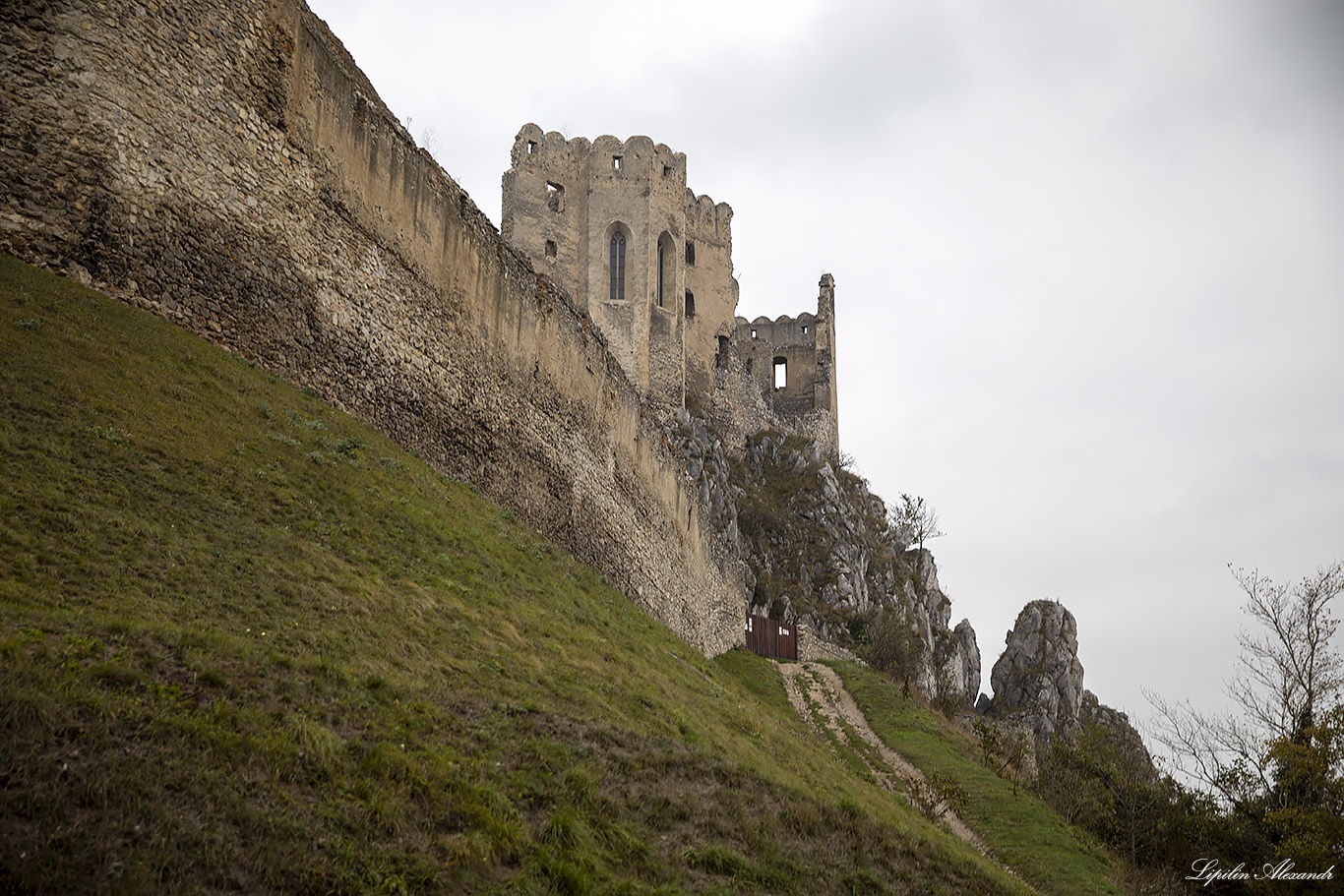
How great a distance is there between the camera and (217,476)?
32.9 feet

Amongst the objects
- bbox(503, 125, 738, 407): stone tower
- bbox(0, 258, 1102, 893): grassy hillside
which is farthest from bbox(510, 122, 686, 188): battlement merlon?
bbox(0, 258, 1102, 893): grassy hillside

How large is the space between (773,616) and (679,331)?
54.5ft

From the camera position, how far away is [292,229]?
1448cm

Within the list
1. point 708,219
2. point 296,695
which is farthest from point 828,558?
point 296,695

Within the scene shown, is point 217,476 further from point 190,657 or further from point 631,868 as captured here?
point 631,868

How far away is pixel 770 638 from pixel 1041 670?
18.7 metres

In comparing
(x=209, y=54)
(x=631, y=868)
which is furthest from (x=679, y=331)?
(x=631, y=868)

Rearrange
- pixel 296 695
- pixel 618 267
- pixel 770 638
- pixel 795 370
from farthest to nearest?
pixel 795 370
pixel 618 267
pixel 770 638
pixel 296 695

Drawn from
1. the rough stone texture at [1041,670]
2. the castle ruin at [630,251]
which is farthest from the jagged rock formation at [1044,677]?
the castle ruin at [630,251]

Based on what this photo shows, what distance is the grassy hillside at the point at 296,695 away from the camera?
17.3 ft

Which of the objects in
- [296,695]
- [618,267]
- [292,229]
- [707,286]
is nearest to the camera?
[296,695]

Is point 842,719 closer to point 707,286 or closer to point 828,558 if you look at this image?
point 828,558

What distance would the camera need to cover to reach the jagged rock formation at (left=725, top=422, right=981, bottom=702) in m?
44.0

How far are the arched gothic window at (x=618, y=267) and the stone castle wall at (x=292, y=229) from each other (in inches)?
1072
